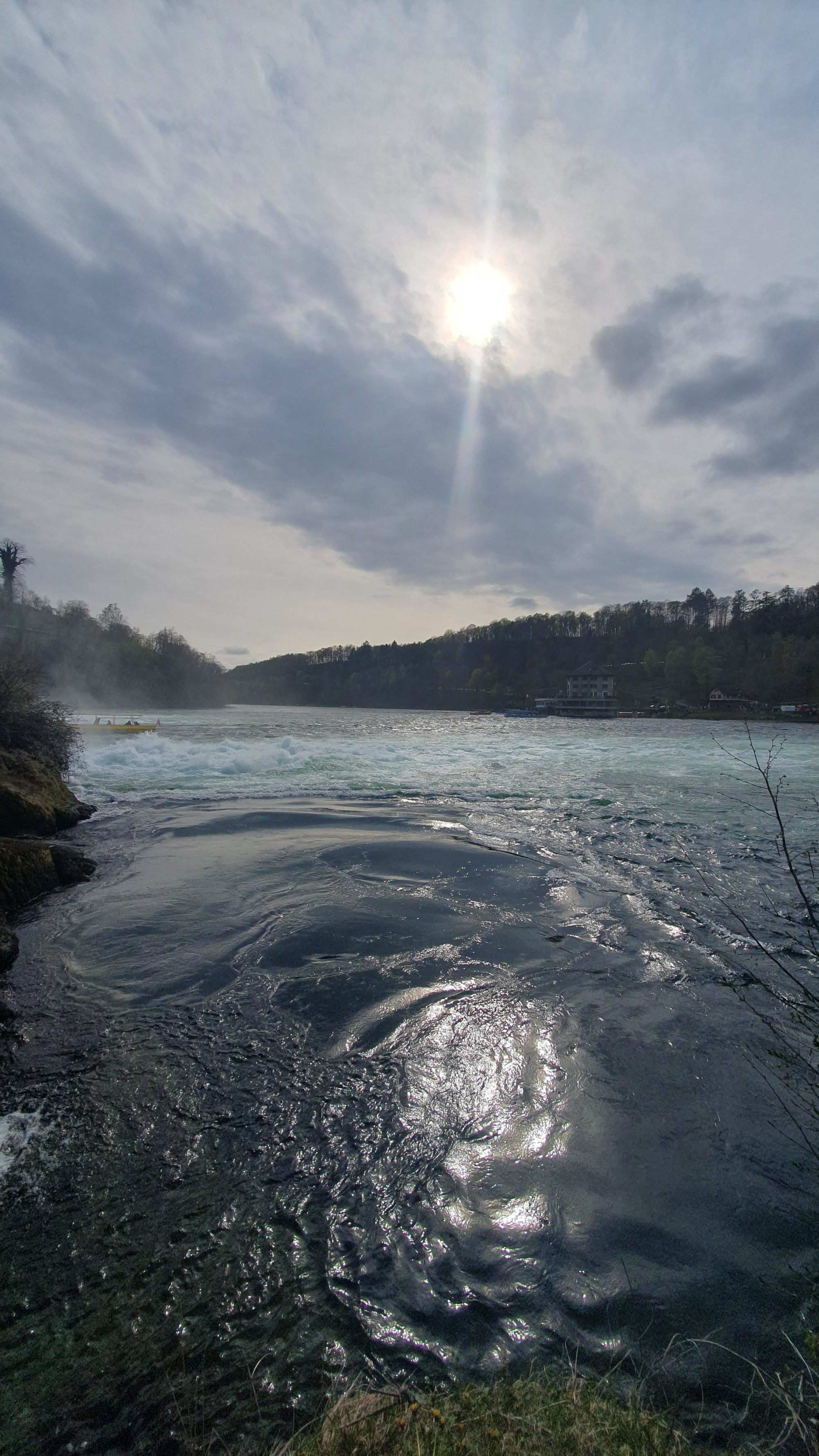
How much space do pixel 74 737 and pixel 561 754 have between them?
869 inches

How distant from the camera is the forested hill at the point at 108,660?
74062 millimetres

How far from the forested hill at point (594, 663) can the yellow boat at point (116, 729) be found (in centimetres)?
8166

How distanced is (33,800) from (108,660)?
9169 centimetres

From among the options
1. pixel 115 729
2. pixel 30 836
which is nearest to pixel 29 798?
pixel 30 836

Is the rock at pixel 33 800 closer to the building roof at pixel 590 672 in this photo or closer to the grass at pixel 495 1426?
the grass at pixel 495 1426

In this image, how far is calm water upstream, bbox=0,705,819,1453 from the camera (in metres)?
2.17

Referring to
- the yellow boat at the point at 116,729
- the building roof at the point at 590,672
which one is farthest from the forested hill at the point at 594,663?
the yellow boat at the point at 116,729

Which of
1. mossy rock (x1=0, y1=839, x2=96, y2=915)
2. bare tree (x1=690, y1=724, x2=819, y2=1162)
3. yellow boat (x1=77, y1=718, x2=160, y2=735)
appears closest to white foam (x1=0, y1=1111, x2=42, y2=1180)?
bare tree (x1=690, y1=724, x2=819, y2=1162)

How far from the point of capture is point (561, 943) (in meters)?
6.23

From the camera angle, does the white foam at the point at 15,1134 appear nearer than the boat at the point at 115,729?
Yes

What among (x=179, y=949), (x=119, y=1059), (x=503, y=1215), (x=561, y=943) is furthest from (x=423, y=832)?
(x=503, y=1215)

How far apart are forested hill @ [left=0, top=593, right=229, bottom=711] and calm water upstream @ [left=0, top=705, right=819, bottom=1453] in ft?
208

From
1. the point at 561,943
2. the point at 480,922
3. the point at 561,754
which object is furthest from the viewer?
the point at 561,754

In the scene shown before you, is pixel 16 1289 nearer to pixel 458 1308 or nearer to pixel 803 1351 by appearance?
pixel 458 1308
